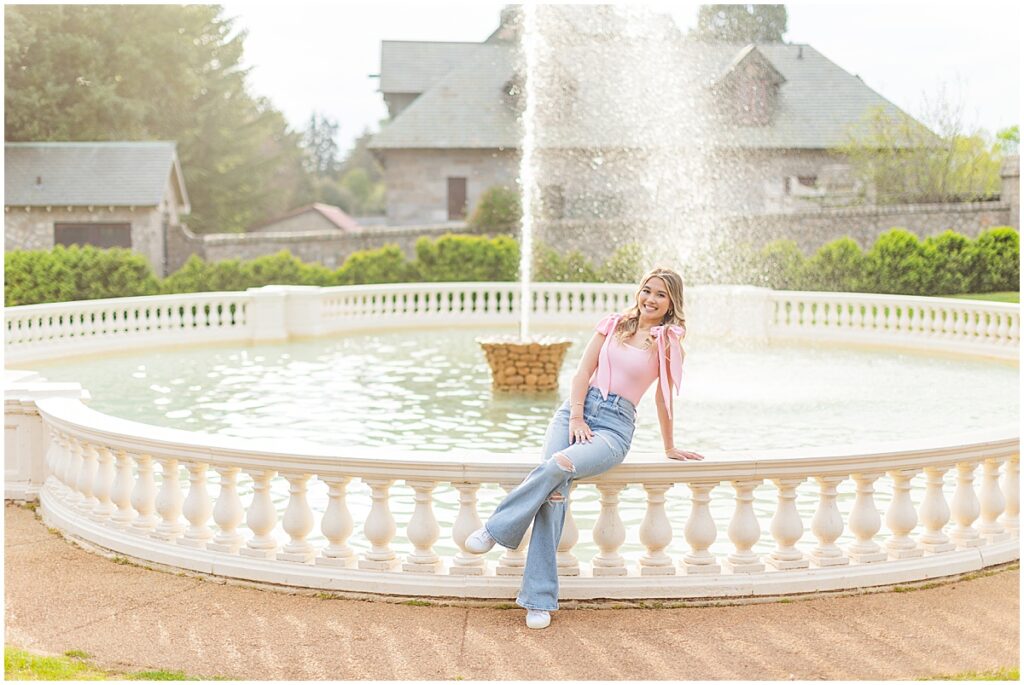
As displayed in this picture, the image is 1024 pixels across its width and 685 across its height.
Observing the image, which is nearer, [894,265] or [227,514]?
[227,514]

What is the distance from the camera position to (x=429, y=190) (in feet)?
128

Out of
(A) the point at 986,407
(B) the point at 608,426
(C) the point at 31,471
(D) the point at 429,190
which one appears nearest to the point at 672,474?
(B) the point at 608,426

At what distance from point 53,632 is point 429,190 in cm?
3398

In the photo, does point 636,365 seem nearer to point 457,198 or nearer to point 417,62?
point 457,198

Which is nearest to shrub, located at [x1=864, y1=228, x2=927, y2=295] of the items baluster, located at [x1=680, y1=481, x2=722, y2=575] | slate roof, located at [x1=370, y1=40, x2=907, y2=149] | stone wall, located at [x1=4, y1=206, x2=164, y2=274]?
slate roof, located at [x1=370, y1=40, x2=907, y2=149]

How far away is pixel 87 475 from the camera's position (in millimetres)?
7004

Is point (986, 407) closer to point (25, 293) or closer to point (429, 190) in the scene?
point (25, 293)

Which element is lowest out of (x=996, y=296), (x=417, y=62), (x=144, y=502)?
(x=144, y=502)

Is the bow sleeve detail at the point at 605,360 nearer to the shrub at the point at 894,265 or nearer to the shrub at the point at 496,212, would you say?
the shrub at the point at 894,265

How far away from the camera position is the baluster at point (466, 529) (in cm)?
586

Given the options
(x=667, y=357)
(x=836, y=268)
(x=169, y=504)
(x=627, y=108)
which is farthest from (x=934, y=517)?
(x=627, y=108)

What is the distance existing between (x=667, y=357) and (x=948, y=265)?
2331 cm

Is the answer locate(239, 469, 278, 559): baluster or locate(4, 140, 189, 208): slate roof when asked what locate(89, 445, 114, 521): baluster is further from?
locate(4, 140, 189, 208): slate roof

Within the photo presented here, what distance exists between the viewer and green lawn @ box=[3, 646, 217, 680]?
4906mm
